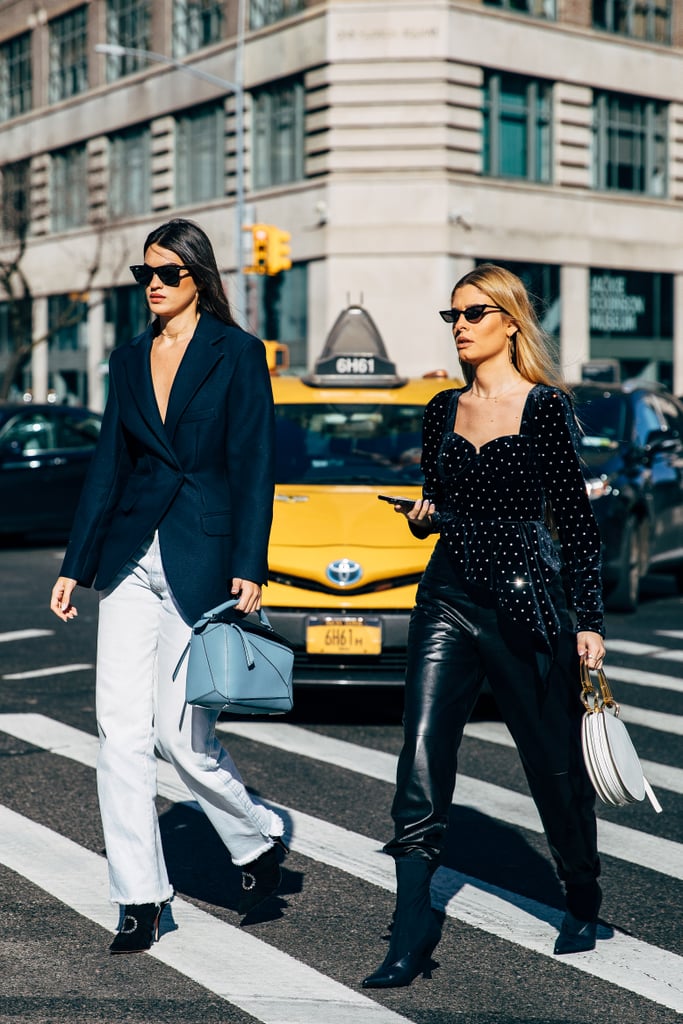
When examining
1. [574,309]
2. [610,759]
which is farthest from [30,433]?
[574,309]

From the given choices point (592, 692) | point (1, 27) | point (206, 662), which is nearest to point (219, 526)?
point (206, 662)

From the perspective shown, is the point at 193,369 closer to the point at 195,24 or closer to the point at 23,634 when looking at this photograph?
the point at 23,634

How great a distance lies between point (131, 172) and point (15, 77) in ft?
30.8

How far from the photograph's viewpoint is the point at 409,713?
420 cm

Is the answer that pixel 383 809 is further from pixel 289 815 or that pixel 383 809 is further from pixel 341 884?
pixel 341 884

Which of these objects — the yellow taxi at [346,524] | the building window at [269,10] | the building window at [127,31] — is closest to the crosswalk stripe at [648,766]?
the yellow taxi at [346,524]

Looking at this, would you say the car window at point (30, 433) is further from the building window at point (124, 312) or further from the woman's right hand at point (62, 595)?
the building window at point (124, 312)

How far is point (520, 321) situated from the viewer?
4297mm

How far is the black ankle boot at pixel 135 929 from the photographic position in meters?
4.30

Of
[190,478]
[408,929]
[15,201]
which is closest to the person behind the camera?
[408,929]

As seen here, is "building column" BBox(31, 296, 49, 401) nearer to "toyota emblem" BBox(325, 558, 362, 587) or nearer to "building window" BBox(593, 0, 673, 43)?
"building window" BBox(593, 0, 673, 43)

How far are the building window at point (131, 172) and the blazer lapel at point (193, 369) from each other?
1361 inches

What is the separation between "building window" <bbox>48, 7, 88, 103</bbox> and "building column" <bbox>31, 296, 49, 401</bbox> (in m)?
5.76

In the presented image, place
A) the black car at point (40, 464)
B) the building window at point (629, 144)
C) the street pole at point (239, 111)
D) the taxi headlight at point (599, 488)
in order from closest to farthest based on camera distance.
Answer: the taxi headlight at point (599, 488) → the black car at point (40, 464) → the street pole at point (239, 111) → the building window at point (629, 144)
